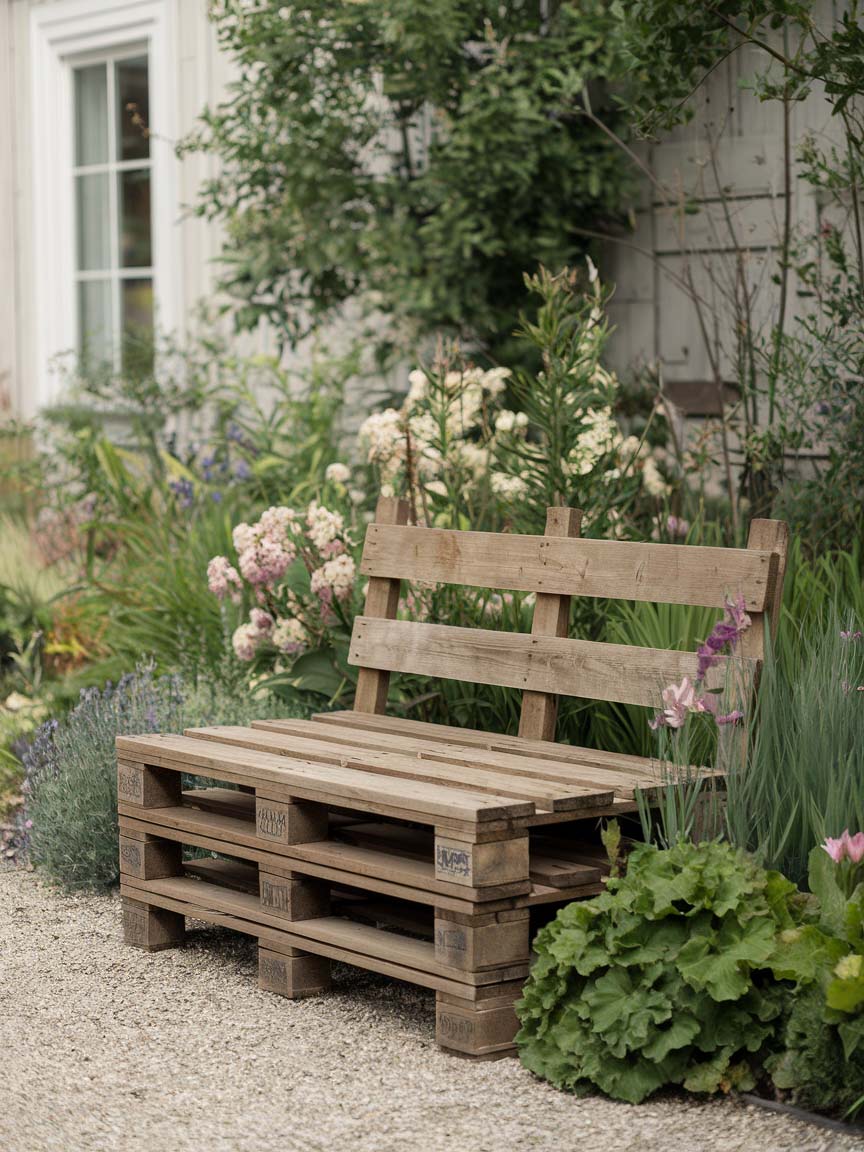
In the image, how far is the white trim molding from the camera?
9.21 m

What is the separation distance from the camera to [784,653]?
3.70 meters

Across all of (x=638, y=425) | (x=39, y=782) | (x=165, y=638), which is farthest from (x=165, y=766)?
(x=638, y=425)

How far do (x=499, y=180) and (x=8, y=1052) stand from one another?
4030mm

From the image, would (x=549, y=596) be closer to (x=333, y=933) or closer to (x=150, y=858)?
(x=333, y=933)

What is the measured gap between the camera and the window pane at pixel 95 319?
385 inches

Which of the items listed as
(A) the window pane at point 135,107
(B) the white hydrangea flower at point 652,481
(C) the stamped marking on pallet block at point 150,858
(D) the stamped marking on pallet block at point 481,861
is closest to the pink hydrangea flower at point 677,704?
(D) the stamped marking on pallet block at point 481,861

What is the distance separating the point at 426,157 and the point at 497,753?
4.34 m

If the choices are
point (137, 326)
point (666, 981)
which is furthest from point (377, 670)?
point (137, 326)

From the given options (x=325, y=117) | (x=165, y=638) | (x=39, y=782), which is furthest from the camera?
(x=325, y=117)

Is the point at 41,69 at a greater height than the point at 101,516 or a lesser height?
greater

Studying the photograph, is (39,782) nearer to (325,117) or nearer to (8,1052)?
(8,1052)

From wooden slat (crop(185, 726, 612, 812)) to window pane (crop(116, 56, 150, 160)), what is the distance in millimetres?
6554

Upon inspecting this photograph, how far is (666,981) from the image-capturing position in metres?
2.88

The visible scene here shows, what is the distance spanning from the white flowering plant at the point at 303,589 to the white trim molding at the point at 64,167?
4.80 m
